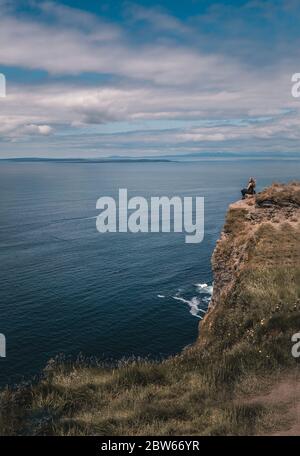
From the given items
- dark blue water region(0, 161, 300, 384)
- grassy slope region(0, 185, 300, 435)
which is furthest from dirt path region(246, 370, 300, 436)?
dark blue water region(0, 161, 300, 384)

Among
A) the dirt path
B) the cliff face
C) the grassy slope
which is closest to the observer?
the dirt path

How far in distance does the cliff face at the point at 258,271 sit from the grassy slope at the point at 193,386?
0.08 m

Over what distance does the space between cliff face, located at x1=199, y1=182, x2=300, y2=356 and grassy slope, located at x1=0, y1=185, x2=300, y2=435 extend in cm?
8

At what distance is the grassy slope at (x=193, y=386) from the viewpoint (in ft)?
40.8

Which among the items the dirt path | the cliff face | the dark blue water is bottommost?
the dark blue water

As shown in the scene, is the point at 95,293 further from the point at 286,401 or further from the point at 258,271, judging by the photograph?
the point at 286,401

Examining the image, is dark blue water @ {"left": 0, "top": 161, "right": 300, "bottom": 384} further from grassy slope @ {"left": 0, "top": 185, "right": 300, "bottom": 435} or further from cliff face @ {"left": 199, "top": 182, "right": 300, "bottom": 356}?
grassy slope @ {"left": 0, "top": 185, "right": 300, "bottom": 435}

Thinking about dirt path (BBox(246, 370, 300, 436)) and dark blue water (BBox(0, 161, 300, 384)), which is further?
dark blue water (BBox(0, 161, 300, 384))

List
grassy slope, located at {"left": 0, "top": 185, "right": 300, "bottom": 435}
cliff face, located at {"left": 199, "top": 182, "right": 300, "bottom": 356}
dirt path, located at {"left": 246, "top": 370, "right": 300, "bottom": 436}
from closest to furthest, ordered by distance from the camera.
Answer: dirt path, located at {"left": 246, "top": 370, "right": 300, "bottom": 436} < grassy slope, located at {"left": 0, "top": 185, "right": 300, "bottom": 435} < cliff face, located at {"left": 199, "top": 182, "right": 300, "bottom": 356}

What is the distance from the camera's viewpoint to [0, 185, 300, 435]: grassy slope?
40.8 feet

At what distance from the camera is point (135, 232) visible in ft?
395

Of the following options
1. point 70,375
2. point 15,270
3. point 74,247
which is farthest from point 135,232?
point 70,375

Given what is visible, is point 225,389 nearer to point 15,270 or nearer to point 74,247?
Answer: point 15,270

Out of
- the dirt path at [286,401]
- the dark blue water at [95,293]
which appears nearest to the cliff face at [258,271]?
the dirt path at [286,401]
